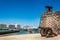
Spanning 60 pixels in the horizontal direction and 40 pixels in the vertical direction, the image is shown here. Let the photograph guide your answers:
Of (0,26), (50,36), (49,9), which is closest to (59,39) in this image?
(50,36)

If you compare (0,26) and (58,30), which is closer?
(58,30)

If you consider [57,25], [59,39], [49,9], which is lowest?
[59,39]

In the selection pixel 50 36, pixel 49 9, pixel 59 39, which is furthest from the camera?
pixel 49 9

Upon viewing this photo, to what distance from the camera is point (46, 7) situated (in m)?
35.9

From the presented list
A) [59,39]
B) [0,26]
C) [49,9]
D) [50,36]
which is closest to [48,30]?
[50,36]

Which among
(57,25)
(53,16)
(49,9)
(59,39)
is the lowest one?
(59,39)

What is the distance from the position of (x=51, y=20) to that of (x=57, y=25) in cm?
146

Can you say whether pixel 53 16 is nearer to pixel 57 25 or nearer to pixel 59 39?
pixel 57 25

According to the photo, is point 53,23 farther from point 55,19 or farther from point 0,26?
point 0,26

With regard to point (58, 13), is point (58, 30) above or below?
below

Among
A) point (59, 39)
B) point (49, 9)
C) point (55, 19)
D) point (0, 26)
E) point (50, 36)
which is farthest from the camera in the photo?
point (0, 26)

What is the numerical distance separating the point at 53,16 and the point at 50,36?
742 cm

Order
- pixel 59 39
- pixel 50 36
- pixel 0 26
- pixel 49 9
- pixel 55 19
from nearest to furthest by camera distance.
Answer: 1. pixel 59 39
2. pixel 50 36
3. pixel 55 19
4. pixel 49 9
5. pixel 0 26

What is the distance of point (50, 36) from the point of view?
70.7 feet
